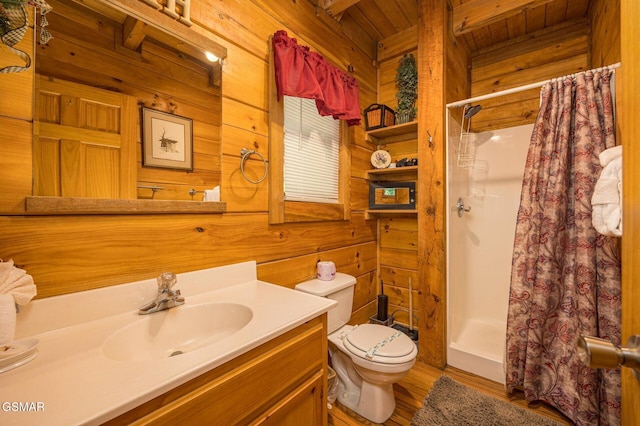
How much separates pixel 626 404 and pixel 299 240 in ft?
4.60

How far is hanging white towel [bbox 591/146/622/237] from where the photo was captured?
1044 millimetres

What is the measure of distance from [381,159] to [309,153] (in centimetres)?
82

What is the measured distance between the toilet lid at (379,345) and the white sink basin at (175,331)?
72 centimetres

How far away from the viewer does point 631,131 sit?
454mm

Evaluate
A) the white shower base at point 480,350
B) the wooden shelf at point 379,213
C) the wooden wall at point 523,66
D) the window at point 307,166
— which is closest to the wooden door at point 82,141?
the window at point 307,166

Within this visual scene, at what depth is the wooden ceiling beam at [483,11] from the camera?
1.75 m

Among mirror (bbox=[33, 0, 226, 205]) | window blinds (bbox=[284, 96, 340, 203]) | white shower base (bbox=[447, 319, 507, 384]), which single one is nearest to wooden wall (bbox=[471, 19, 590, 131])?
window blinds (bbox=[284, 96, 340, 203])

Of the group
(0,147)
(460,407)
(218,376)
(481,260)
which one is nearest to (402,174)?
(481,260)

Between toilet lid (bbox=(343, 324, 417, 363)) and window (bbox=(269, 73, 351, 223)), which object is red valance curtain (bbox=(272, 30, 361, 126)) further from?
toilet lid (bbox=(343, 324, 417, 363))

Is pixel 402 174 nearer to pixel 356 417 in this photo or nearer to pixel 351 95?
pixel 351 95

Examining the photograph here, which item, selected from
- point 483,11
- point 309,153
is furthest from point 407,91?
point 309,153

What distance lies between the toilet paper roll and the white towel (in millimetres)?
1304

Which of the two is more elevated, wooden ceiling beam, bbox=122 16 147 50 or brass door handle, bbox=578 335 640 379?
wooden ceiling beam, bbox=122 16 147 50

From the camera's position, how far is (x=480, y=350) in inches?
73.0
